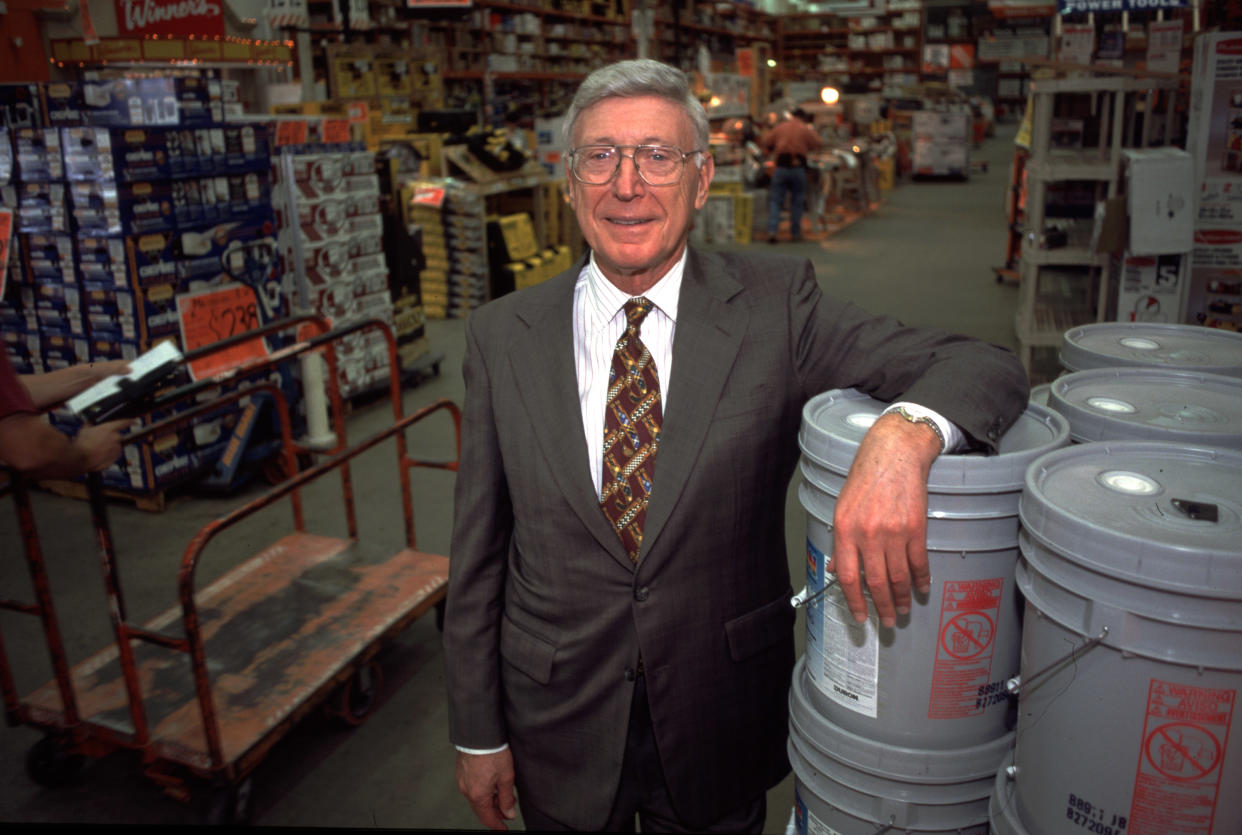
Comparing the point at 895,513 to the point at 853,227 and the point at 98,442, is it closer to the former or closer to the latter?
the point at 98,442

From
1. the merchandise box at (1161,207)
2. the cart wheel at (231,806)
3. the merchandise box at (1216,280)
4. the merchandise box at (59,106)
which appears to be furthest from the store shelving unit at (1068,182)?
the merchandise box at (59,106)

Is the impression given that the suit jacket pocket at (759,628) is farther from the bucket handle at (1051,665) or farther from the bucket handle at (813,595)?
the bucket handle at (1051,665)

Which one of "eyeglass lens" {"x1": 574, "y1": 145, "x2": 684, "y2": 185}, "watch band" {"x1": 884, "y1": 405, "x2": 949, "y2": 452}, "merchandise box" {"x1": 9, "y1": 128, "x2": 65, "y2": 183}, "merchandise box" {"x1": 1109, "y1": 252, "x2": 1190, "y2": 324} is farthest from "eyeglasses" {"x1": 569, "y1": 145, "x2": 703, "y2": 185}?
"merchandise box" {"x1": 9, "y1": 128, "x2": 65, "y2": 183}

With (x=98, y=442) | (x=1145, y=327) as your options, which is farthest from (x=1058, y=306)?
(x=98, y=442)

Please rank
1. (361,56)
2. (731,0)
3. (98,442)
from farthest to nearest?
(731,0) → (361,56) → (98,442)

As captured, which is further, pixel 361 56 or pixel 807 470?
pixel 361 56

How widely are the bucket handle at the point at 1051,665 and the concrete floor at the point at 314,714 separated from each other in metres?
1.66

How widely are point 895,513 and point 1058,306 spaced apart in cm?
530

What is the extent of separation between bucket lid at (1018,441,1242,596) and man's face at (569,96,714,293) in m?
0.69

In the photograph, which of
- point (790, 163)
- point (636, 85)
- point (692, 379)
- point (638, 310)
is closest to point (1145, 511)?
point (692, 379)

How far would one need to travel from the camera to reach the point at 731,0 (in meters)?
22.8

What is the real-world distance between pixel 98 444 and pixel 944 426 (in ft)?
6.95

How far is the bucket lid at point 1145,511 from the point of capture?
2.96 feet

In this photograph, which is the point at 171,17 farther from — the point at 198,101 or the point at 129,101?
the point at 198,101
